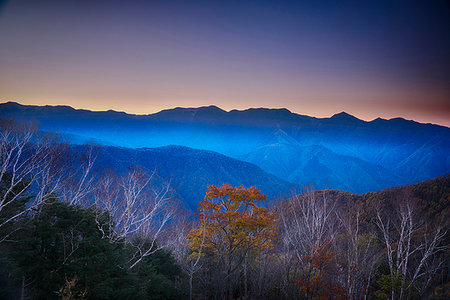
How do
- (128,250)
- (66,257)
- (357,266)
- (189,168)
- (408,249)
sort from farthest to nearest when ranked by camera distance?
(189,168)
(357,266)
(408,249)
(128,250)
(66,257)

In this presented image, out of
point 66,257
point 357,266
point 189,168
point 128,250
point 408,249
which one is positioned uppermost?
point 66,257

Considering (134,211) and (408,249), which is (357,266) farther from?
(134,211)

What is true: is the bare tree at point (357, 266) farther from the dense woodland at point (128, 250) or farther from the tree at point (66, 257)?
the tree at point (66, 257)

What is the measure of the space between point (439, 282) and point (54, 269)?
35.4 metres

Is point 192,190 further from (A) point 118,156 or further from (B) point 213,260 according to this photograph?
(B) point 213,260

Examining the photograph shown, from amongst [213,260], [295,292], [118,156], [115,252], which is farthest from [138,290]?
[118,156]

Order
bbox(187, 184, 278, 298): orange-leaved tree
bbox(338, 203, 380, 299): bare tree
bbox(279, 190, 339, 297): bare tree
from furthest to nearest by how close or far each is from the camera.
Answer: bbox(279, 190, 339, 297): bare tree → bbox(338, 203, 380, 299): bare tree → bbox(187, 184, 278, 298): orange-leaved tree

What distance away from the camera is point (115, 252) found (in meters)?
14.5

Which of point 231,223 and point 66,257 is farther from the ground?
point 231,223

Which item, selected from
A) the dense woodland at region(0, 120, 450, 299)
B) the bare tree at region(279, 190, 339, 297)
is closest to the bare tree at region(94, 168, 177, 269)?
the dense woodland at region(0, 120, 450, 299)

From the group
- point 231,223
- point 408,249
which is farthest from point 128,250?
point 408,249

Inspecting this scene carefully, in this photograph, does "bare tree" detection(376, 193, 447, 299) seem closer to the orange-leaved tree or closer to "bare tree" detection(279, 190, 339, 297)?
"bare tree" detection(279, 190, 339, 297)

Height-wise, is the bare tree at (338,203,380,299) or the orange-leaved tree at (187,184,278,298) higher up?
the orange-leaved tree at (187,184,278,298)

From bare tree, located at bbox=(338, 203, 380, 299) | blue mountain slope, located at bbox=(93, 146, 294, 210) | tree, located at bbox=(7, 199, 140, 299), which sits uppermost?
tree, located at bbox=(7, 199, 140, 299)
